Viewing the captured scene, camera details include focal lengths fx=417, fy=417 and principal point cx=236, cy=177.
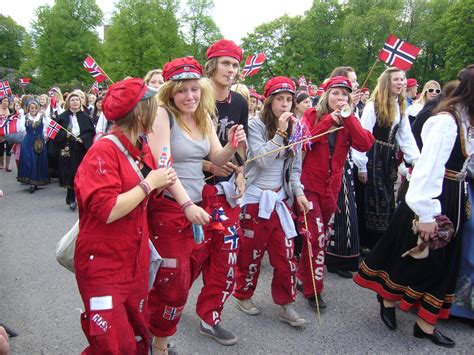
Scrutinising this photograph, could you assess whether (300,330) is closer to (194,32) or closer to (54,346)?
(54,346)

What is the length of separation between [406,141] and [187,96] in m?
2.94

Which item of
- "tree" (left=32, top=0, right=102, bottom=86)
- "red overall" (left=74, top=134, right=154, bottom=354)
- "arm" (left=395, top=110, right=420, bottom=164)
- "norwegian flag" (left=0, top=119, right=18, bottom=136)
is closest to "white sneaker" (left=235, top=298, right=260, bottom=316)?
"red overall" (left=74, top=134, right=154, bottom=354)

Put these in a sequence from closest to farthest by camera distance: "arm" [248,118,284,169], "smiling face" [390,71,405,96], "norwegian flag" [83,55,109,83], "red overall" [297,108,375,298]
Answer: "arm" [248,118,284,169] < "red overall" [297,108,375,298] < "smiling face" [390,71,405,96] < "norwegian flag" [83,55,109,83]

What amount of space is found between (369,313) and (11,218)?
586cm

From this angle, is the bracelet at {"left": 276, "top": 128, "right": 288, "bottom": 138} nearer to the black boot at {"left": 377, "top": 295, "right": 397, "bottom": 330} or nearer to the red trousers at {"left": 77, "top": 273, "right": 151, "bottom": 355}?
the red trousers at {"left": 77, "top": 273, "right": 151, "bottom": 355}

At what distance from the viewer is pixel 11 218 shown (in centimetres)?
689

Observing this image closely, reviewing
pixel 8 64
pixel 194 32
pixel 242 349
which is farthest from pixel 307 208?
pixel 8 64

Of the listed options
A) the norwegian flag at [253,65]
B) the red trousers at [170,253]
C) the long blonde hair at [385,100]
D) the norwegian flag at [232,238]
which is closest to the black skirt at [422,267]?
the norwegian flag at [232,238]

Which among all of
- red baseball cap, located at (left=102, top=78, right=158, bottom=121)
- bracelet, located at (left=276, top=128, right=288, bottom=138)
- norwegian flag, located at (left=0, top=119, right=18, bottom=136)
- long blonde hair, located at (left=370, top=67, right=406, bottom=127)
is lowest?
norwegian flag, located at (left=0, top=119, right=18, bottom=136)

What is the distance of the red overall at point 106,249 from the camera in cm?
201

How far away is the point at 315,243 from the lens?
3.75m

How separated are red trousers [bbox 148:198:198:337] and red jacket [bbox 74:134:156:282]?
0.38 metres

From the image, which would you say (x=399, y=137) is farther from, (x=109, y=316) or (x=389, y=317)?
(x=109, y=316)

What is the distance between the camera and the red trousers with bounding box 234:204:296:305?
11.2 ft
